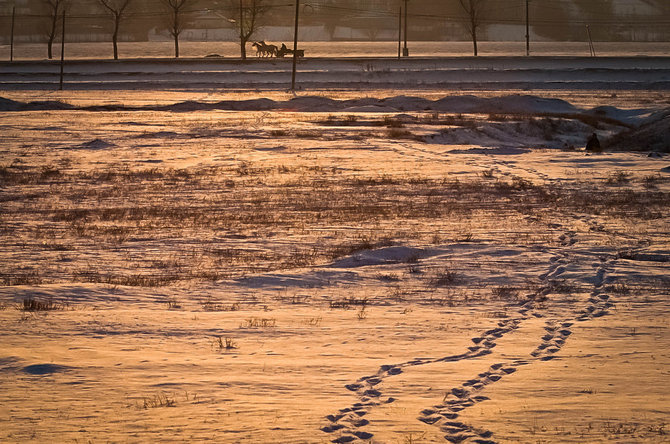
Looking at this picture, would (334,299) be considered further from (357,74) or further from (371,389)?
(357,74)

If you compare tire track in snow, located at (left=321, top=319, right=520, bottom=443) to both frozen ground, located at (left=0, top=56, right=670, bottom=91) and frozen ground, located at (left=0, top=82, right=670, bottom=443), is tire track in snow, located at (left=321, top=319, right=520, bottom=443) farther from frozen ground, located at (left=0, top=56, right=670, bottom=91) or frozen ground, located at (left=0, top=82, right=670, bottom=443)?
frozen ground, located at (left=0, top=56, right=670, bottom=91)

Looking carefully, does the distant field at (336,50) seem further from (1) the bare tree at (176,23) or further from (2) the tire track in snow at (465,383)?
(2) the tire track in snow at (465,383)

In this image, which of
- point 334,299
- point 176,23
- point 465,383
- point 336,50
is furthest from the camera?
point 336,50

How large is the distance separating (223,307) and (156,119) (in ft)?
90.3

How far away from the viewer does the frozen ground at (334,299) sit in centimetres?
641

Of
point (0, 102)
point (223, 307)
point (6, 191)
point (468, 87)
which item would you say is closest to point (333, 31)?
point (468, 87)

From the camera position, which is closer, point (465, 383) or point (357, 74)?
point (465, 383)

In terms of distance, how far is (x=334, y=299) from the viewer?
392 inches

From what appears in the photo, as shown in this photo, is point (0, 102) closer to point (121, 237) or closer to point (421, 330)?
point (121, 237)

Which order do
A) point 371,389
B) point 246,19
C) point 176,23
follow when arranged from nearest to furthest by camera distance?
point 371,389 < point 176,23 < point 246,19

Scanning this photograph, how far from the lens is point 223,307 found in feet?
31.2

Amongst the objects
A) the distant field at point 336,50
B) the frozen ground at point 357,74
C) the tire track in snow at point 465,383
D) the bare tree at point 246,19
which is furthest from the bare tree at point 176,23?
the tire track in snow at point 465,383

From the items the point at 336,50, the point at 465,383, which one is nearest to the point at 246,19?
the point at 336,50

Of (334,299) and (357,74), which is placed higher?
(357,74)
